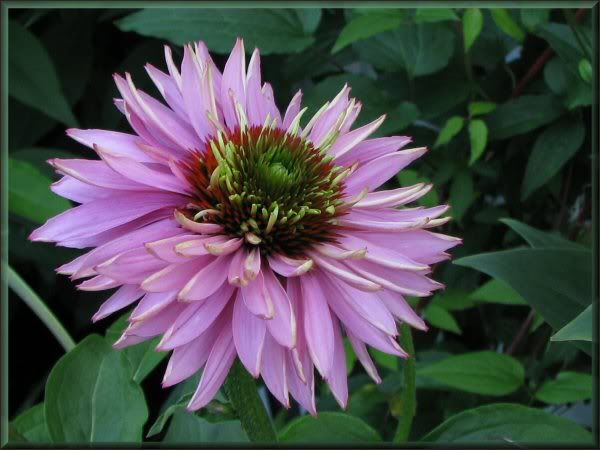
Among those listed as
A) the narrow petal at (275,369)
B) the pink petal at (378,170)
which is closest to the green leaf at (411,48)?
the pink petal at (378,170)

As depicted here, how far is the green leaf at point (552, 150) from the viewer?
2.20ft

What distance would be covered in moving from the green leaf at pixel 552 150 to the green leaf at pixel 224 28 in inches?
9.7

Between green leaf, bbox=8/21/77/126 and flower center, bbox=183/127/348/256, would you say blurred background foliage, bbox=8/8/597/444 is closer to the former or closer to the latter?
green leaf, bbox=8/21/77/126

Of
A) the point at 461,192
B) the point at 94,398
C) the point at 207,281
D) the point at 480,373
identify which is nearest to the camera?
the point at 207,281

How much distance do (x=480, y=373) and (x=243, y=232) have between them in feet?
1.04

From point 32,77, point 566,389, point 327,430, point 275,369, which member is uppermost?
point 32,77

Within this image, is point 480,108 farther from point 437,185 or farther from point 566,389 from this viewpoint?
point 566,389

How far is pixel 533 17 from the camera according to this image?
669mm

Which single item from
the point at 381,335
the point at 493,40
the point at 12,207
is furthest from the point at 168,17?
the point at 381,335

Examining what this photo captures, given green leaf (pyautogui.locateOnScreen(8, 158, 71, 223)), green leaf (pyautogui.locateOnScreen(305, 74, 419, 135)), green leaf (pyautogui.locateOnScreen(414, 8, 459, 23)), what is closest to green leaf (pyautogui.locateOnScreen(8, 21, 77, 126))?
green leaf (pyautogui.locateOnScreen(8, 158, 71, 223))

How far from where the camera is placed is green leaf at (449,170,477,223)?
2.26 feet

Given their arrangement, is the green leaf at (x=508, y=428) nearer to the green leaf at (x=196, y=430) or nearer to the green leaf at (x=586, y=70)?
the green leaf at (x=196, y=430)

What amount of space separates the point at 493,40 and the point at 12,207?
0.52 metres

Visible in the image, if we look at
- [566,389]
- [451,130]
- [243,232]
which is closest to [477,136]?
[451,130]
